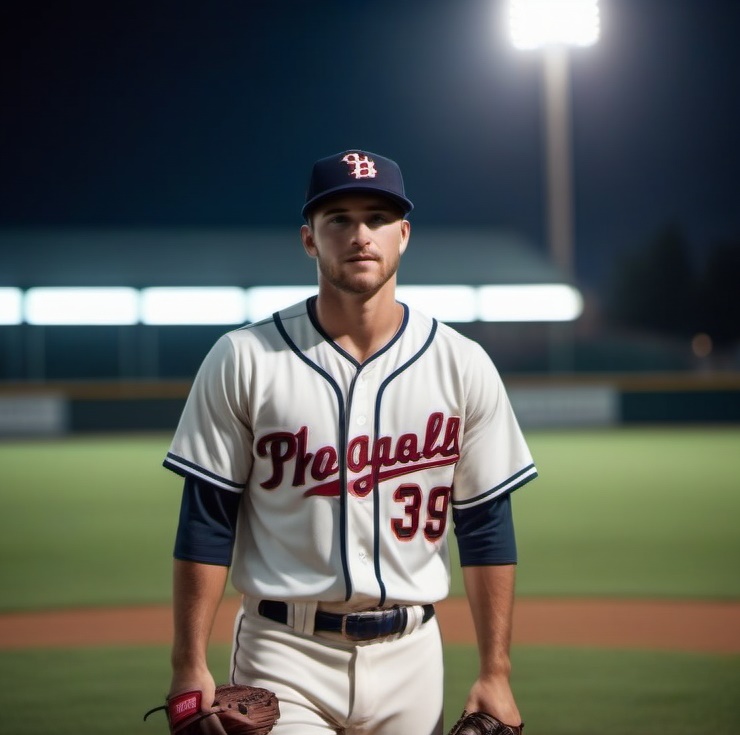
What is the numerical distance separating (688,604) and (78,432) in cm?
1546

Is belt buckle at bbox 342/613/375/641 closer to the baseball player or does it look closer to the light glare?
the baseball player

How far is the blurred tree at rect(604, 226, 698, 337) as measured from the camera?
2516 inches

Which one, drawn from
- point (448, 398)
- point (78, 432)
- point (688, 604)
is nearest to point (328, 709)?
point (448, 398)

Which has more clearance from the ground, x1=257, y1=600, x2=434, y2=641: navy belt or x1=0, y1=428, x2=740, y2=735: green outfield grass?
x1=257, y1=600, x2=434, y2=641: navy belt

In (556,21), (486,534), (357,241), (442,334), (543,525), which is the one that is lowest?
(543,525)

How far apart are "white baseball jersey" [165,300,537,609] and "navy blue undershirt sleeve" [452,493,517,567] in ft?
0.09

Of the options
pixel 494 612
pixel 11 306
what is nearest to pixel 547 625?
pixel 494 612

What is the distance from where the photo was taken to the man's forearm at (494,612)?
230 centimetres

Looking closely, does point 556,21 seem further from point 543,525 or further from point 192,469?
point 192,469

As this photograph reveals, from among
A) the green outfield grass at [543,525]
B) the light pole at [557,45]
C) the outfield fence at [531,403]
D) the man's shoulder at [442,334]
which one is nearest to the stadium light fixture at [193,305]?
the outfield fence at [531,403]

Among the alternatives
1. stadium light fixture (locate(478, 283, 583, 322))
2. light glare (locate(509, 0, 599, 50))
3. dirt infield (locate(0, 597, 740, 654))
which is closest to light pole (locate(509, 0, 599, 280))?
light glare (locate(509, 0, 599, 50))

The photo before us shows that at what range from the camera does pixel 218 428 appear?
7.38ft

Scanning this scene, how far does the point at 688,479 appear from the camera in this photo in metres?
13.4

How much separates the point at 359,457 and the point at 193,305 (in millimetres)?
25320
